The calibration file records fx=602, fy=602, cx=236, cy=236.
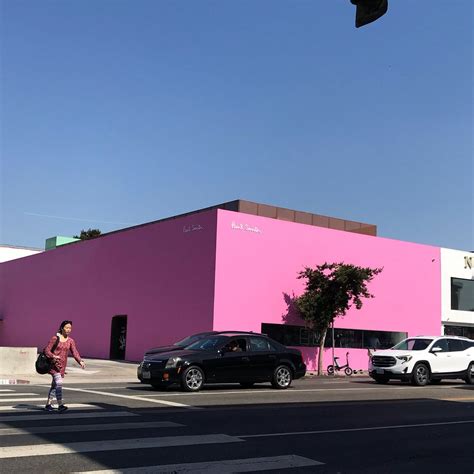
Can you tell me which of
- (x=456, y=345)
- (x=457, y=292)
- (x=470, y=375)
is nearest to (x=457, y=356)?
(x=456, y=345)

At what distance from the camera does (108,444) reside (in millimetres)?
7555

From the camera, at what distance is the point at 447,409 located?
13.1 metres

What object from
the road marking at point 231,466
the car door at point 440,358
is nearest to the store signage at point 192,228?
the car door at point 440,358

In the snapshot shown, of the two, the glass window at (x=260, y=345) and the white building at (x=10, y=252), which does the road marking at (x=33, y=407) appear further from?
the white building at (x=10, y=252)

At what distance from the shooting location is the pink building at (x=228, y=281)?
2466cm

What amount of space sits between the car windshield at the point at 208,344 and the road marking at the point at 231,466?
888 centimetres

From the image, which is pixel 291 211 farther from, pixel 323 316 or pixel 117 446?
pixel 117 446

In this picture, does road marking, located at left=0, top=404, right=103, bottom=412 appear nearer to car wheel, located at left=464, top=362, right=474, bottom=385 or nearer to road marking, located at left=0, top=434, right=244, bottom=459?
road marking, located at left=0, top=434, right=244, bottom=459

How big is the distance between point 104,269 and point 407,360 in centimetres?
1731

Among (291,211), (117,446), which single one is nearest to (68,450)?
(117,446)

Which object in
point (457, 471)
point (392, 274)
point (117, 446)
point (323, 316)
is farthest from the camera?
point (392, 274)

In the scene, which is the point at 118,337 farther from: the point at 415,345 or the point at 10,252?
the point at 10,252

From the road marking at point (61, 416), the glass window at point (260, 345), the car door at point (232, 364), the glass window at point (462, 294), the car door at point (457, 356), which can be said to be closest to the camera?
the road marking at point (61, 416)

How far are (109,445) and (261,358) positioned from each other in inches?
373
